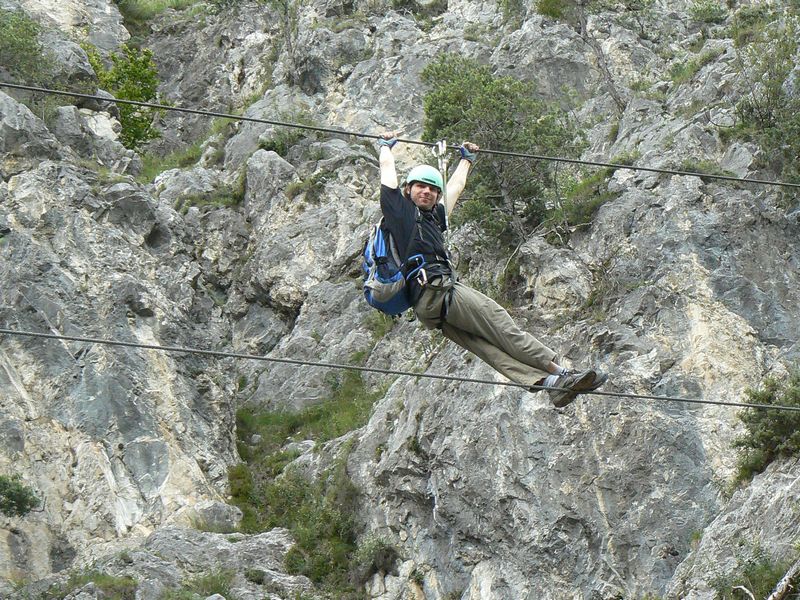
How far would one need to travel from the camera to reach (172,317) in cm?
2130

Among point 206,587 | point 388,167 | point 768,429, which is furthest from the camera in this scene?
point 206,587

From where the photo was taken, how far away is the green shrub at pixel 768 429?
44.8 feet

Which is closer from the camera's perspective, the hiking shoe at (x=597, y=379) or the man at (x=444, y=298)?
the man at (x=444, y=298)

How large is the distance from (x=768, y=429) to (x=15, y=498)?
1195 cm

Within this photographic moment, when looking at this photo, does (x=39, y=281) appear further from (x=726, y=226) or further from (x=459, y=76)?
(x=726, y=226)

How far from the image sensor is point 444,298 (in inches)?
342

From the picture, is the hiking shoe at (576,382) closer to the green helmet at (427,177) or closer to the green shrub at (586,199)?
the green helmet at (427,177)

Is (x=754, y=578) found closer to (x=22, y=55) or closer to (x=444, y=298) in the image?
(x=444, y=298)

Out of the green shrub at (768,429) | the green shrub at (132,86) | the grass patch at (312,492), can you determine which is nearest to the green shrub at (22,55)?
the green shrub at (132,86)

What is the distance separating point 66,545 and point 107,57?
24616mm

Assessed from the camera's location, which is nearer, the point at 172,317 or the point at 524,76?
the point at 172,317

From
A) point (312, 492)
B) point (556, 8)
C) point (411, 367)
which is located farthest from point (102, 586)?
point (556, 8)

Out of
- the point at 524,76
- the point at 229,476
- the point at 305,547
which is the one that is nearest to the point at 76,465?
the point at 229,476

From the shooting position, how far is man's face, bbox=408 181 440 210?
28.5 feet
